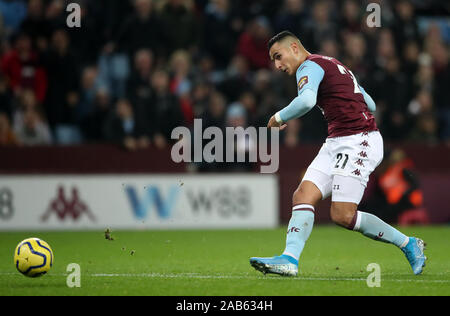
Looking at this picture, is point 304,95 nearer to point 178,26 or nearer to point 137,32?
point 137,32

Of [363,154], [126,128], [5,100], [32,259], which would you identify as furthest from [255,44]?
[32,259]

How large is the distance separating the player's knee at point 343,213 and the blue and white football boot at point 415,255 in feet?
2.17

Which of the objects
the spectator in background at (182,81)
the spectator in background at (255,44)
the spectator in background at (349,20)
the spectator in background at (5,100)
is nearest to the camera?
the spectator in background at (5,100)

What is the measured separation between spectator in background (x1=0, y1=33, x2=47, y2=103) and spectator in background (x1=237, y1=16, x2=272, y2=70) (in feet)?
11.7

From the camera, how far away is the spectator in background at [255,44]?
50.7 feet

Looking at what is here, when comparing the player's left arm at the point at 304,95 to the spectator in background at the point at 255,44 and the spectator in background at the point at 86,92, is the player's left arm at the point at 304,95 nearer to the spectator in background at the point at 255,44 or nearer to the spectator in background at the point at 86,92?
the spectator in background at the point at 86,92

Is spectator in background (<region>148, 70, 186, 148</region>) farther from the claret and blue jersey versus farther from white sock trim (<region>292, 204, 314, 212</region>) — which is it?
white sock trim (<region>292, 204, 314, 212</region>)

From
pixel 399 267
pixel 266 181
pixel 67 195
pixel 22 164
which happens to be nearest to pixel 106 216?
pixel 67 195

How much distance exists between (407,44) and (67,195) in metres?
6.99

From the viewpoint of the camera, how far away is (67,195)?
13875 millimetres

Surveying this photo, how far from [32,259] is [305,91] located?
265 cm

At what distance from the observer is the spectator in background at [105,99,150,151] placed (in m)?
14.2

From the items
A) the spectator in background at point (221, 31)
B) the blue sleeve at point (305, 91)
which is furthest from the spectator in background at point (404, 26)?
the blue sleeve at point (305, 91)
